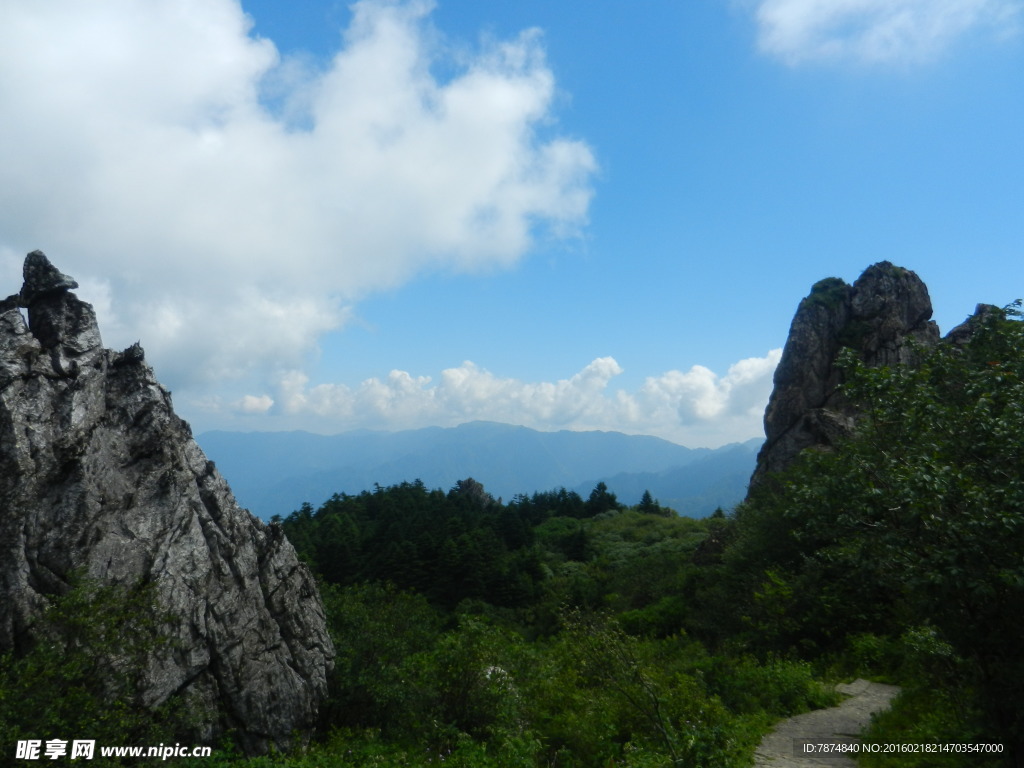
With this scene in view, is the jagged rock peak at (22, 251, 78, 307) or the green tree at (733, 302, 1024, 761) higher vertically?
the jagged rock peak at (22, 251, 78, 307)

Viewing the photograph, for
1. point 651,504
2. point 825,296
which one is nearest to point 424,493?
point 651,504

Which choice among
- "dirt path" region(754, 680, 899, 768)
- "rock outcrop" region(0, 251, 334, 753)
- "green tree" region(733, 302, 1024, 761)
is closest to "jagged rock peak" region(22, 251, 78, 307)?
"rock outcrop" region(0, 251, 334, 753)

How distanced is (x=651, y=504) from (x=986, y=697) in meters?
90.3

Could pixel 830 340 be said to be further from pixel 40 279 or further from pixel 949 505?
pixel 40 279

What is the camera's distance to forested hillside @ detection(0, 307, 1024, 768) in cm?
725

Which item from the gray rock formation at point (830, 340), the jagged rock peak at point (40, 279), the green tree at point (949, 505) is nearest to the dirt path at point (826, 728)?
the green tree at point (949, 505)

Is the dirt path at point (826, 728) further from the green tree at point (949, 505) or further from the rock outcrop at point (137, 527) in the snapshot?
the rock outcrop at point (137, 527)

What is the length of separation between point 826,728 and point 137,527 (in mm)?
16535

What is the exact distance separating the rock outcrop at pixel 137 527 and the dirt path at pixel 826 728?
1185 centimetres

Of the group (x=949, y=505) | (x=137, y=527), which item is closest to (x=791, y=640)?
(x=949, y=505)

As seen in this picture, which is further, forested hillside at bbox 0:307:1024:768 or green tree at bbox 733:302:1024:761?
forested hillside at bbox 0:307:1024:768

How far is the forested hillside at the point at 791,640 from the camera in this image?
7.25 metres

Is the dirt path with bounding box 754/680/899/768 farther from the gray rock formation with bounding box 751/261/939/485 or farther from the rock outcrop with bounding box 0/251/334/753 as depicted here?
the gray rock formation with bounding box 751/261/939/485

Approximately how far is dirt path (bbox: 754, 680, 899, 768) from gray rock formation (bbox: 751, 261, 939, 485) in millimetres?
32822
